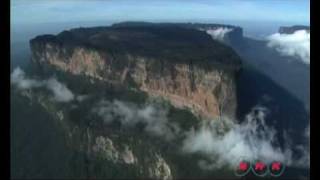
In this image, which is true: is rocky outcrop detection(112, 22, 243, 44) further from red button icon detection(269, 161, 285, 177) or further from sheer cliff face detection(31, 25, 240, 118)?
red button icon detection(269, 161, 285, 177)

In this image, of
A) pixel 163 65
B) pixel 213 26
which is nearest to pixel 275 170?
pixel 213 26

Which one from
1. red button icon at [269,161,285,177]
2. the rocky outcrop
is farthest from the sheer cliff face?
red button icon at [269,161,285,177]

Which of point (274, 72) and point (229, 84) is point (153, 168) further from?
point (274, 72)

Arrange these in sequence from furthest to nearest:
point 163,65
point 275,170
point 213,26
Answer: point 163,65 < point 213,26 < point 275,170

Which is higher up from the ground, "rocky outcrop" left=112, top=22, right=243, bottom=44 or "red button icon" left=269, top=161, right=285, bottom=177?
"rocky outcrop" left=112, top=22, right=243, bottom=44

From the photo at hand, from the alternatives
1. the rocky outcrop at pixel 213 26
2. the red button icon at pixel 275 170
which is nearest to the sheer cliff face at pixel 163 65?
the rocky outcrop at pixel 213 26

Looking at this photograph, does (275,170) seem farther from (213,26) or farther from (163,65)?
(163,65)

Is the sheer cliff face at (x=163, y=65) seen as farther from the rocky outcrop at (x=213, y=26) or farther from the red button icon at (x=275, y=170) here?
the red button icon at (x=275, y=170)

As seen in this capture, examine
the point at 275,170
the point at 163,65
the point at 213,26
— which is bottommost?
the point at 275,170
